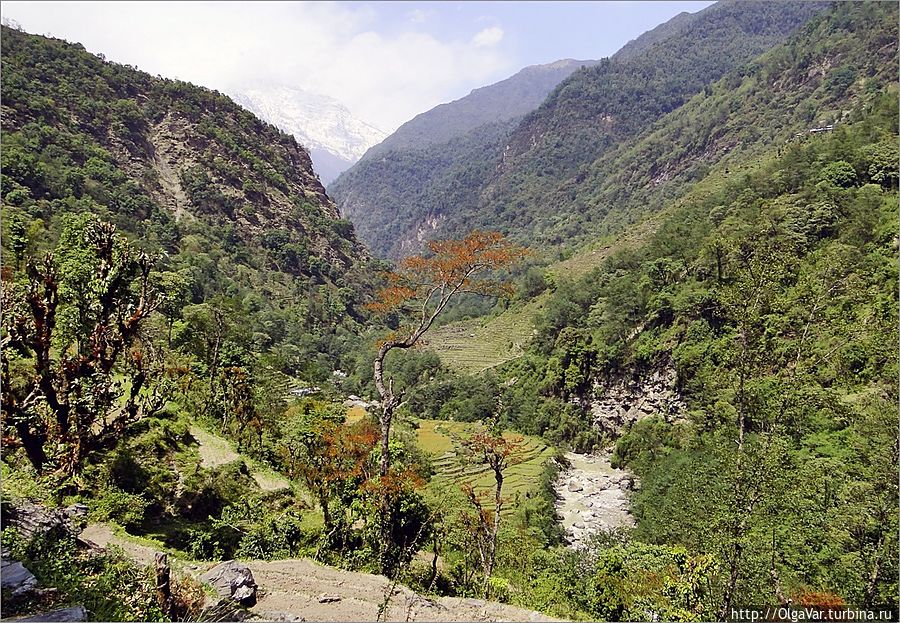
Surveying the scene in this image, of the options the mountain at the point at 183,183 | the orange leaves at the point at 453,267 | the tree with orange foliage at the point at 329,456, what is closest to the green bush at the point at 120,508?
the tree with orange foliage at the point at 329,456

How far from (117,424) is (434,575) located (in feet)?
25.8

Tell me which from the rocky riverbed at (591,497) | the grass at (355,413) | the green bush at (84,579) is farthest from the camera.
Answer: the grass at (355,413)

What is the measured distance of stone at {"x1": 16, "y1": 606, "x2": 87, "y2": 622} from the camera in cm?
598

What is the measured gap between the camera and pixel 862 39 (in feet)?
303

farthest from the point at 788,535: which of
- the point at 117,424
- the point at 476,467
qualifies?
the point at 476,467

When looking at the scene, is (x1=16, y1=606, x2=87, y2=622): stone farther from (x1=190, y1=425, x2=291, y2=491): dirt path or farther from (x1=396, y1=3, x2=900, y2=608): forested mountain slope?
(x1=190, y1=425, x2=291, y2=491): dirt path

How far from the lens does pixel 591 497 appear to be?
33844mm

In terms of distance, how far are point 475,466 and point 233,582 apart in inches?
1232

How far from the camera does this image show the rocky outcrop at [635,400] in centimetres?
3784

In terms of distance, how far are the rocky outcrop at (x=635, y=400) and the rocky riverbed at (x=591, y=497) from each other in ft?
11.6

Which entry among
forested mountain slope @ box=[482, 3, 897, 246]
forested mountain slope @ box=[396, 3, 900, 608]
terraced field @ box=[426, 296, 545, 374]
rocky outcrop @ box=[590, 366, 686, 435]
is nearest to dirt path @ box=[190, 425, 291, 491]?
forested mountain slope @ box=[396, 3, 900, 608]

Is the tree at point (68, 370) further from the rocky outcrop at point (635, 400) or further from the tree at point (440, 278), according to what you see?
the rocky outcrop at point (635, 400)

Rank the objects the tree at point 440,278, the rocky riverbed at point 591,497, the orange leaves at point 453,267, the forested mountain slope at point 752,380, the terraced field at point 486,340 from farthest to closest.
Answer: the terraced field at point 486,340, the rocky riverbed at point 591,497, the orange leaves at point 453,267, the tree at point 440,278, the forested mountain slope at point 752,380

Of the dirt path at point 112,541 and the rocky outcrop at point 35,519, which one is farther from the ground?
the rocky outcrop at point 35,519
